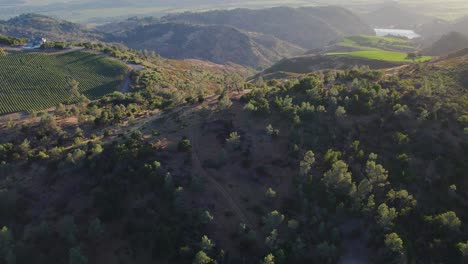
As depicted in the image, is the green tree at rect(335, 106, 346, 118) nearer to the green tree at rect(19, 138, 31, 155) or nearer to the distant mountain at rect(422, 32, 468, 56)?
the green tree at rect(19, 138, 31, 155)

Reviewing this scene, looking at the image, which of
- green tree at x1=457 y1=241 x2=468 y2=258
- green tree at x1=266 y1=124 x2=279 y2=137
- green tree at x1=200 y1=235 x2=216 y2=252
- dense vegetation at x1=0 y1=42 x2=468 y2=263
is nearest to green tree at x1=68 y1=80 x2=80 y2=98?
dense vegetation at x1=0 y1=42 x2=468 y2=263

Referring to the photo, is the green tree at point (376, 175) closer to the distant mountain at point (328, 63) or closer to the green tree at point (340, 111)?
the green tree at point (340, 111)

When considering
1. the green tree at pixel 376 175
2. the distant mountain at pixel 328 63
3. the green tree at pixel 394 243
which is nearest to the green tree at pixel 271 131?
the green tree at pixel 376 175

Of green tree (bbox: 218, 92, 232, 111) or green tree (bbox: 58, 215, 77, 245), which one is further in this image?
green tree (bbox: 218, 92, 232, 111)

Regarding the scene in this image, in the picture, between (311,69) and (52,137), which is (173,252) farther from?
(311,69)

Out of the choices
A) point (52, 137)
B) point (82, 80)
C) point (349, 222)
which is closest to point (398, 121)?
point (349, 222)

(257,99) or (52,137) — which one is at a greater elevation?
(257,99)

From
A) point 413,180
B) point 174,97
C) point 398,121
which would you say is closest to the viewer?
point 413,180
